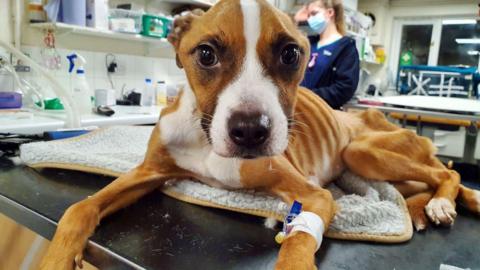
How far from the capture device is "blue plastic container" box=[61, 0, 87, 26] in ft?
7.38

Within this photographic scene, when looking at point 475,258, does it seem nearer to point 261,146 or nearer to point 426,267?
point 426,267

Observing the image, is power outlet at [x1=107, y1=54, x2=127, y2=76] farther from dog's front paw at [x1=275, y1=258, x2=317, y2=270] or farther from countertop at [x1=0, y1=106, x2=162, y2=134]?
dog's front paw at [x1=275, y1=258, x2=317, y2=270]

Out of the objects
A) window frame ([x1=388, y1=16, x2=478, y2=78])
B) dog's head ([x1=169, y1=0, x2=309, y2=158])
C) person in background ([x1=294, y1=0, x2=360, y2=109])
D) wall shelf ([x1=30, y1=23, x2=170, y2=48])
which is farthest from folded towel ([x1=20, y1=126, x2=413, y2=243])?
window frame ([x1=388, y1=16, x2=478, y2=78])

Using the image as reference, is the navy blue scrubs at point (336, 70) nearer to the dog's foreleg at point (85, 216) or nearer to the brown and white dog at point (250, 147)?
the brown and white dog at point (250, 147)

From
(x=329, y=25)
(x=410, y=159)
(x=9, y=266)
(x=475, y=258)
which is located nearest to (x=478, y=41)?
(x=329, y=25)

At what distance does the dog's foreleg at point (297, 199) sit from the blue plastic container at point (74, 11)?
74.0 inches

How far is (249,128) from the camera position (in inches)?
27.3

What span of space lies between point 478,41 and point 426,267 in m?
6.75

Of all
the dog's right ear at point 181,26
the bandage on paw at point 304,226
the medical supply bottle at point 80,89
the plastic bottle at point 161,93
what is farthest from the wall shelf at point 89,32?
the bandage on paw at point 304,226

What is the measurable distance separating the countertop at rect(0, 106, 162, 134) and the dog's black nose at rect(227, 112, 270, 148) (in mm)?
1326

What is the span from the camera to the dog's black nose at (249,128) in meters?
0.69

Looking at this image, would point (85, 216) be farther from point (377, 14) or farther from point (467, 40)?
point (467, 40)

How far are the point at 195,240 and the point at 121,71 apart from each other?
247 cm

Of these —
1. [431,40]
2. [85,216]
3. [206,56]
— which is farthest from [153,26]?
[431,40]
